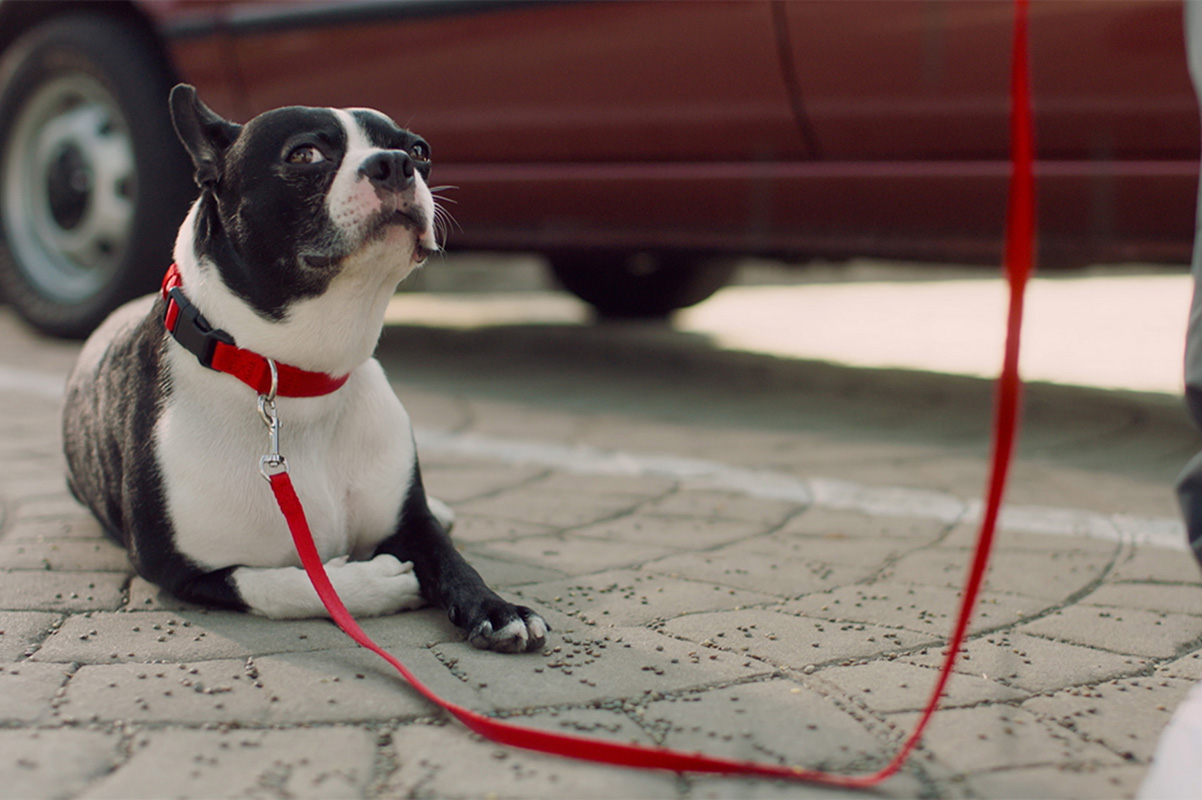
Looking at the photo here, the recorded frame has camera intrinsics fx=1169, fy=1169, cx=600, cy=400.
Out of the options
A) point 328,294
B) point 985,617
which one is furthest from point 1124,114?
point 328,294

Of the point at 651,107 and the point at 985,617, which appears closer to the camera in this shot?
the point at 985,617

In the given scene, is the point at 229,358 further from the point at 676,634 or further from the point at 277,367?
the point at 676,634

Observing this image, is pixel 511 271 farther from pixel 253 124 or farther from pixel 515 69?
pixel 253 124

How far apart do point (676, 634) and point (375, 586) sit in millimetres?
495

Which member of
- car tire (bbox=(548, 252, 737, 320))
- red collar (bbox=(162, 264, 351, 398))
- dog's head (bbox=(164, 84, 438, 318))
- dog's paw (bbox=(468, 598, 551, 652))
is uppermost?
dog's head (bbox=(164, 84, 438, 318))

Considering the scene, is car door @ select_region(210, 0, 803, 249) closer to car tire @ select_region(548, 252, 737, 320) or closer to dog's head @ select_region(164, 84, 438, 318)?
car tire @ select_region(548, 252, 737, 320)

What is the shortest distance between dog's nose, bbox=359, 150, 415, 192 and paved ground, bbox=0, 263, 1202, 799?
2.31 ft

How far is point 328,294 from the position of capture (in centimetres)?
193

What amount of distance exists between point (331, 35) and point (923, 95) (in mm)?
2007

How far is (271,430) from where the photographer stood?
6.21 ft

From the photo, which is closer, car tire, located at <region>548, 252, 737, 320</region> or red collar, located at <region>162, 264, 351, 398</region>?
red collar, located at <region>162, 264, 351, 398</region>

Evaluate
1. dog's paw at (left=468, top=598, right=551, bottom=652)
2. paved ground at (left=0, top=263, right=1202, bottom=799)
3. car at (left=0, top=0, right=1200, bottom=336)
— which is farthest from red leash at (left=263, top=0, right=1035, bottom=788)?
car at (left=0, top=0, right=1200, bottom=336)

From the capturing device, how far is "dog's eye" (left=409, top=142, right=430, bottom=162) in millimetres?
2045

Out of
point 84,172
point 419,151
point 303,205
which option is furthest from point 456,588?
point 84,172
